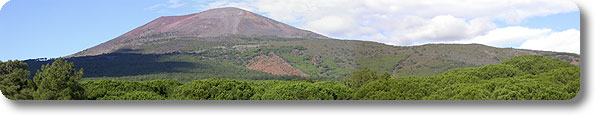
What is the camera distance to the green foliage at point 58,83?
797 cm

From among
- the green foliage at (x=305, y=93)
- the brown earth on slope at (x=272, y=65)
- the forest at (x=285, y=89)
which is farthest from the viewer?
the brown earth on slope at (x=272, y=65)

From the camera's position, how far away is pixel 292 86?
9.50 meters

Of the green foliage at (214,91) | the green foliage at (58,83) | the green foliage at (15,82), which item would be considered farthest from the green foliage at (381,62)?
the green foliage at (15,82)

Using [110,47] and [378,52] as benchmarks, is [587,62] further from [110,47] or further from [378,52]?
[110,47]

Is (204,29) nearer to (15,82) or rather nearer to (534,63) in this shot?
(15,82)

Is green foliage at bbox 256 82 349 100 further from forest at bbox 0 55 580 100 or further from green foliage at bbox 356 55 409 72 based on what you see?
green foliage at bbox 356 55 409 72

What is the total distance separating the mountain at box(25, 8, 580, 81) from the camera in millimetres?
14969

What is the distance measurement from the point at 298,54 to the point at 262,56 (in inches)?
57.5

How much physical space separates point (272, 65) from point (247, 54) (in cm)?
122

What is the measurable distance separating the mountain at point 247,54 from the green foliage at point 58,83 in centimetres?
552

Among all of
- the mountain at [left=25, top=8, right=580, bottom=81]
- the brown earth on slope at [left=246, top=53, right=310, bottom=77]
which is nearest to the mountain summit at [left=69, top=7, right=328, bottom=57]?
the mountain at [left=25, top=8, right=580, bottom=81]

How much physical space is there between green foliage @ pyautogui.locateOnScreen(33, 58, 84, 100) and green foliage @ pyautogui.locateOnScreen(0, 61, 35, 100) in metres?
0.18

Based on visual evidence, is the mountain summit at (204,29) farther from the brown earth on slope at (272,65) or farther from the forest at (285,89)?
the forest at (285,89)

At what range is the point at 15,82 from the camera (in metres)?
8.41
